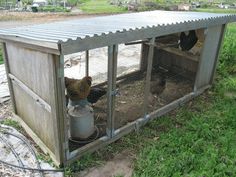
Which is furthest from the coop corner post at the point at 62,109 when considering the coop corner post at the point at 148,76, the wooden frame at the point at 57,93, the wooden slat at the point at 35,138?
the coop corner post at the point at 148,76

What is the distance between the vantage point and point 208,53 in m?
6.07

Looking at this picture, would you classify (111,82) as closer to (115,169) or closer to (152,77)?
(115,169)

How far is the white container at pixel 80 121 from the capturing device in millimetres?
4164

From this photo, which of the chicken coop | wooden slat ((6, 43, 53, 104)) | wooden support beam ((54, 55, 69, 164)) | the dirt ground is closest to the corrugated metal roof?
the chicken coop

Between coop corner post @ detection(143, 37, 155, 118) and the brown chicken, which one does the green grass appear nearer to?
coop corner post @ detection(143, 37, 155, 118)

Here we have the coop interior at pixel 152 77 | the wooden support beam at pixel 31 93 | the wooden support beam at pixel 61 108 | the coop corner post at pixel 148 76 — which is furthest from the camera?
the coop interior at pixel 152 77

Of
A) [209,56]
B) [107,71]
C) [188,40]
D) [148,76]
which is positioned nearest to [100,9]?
[188,40]

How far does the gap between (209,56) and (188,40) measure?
78 cm

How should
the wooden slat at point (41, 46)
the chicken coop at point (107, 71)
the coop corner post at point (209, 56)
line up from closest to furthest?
the wooden slat at point (41, 46)
the chicken coop at point (107, 71)
the coop corner post at point (209, 56)

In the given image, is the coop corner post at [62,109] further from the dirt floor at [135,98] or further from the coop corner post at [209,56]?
the coop corner post at [209,56]

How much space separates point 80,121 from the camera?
4195 mm

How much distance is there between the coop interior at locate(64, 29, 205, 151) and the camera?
543 cm

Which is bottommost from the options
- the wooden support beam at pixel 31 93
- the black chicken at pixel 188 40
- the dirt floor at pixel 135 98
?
the dirt floor at pixel 135 98

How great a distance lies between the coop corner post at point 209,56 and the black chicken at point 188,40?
61 cm
